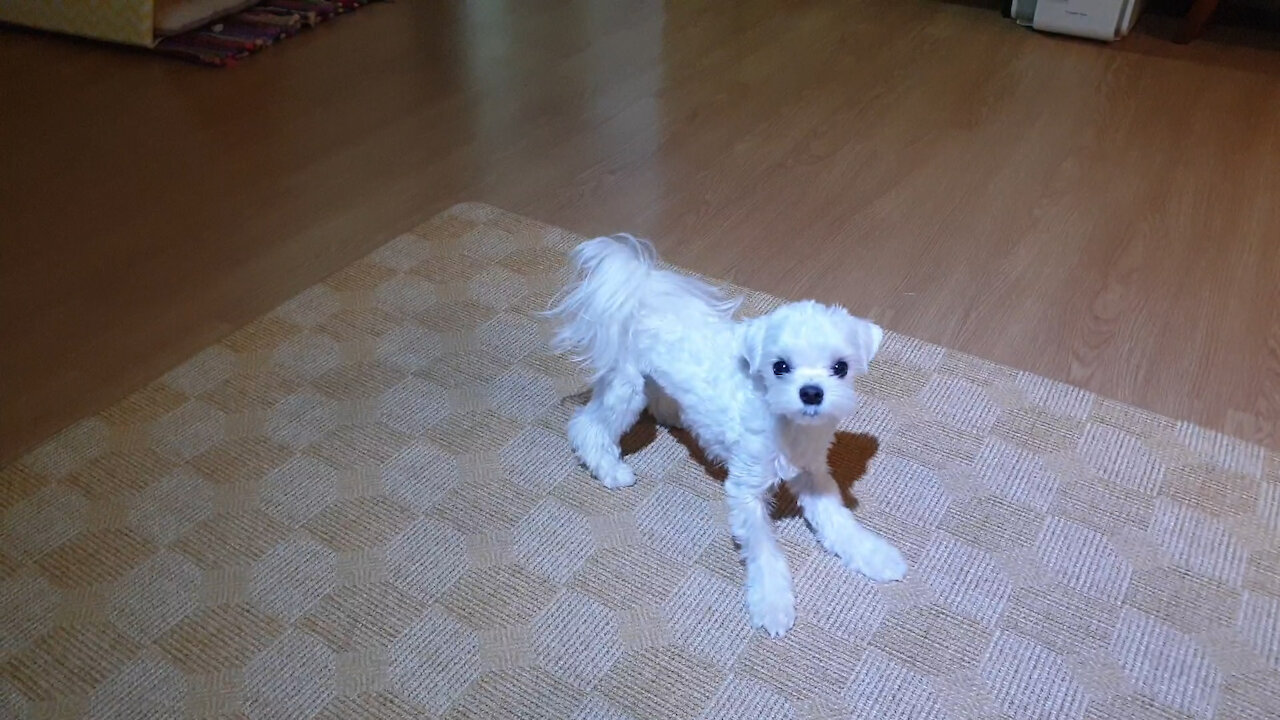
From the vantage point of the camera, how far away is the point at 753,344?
3.65 feet

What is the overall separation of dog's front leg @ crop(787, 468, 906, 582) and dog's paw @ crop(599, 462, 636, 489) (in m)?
0.24

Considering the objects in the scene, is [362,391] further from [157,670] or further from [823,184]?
[823,184]

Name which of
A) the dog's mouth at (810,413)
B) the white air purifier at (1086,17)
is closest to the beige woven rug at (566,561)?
the dog's mouth at (810,413)

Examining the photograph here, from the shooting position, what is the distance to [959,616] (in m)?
1.24

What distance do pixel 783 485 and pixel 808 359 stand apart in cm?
39

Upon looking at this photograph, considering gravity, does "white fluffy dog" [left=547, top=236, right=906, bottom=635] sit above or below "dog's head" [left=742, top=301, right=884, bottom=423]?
below

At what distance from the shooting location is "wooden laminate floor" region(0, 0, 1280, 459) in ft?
5.82

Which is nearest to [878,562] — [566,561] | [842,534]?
[842,534]

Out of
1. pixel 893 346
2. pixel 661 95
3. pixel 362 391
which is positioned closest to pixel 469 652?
pixel 362 391

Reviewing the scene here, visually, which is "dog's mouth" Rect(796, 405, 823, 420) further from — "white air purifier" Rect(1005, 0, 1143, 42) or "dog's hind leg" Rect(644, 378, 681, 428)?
"white air purifier" Rect(1005, 0, 1143, 42)

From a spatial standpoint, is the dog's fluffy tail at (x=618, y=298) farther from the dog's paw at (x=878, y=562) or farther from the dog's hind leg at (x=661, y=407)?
the dog's paw at (x=878, y=562)

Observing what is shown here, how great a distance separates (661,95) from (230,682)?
191 cm

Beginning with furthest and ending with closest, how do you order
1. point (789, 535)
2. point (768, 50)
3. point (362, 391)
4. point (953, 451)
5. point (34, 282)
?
point (768, 50) < point (34, 282) < point (362, 391) < point (953, 451) < point (789, 535)

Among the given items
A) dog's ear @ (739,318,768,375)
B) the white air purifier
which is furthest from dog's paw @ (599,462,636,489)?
the white air purifier
